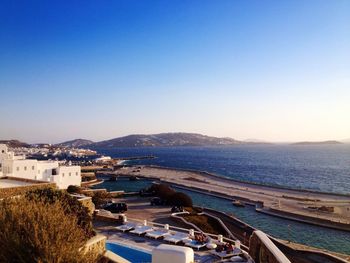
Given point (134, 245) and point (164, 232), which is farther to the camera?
point (164, 232)

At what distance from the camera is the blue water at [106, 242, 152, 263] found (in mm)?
15773

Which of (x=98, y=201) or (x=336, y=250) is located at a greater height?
(x=98, y=201)

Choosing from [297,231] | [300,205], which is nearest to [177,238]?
[297,231]

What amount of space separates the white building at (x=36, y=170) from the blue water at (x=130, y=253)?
2461 cm

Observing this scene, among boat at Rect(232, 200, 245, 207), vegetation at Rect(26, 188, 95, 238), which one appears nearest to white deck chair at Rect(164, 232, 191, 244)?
vegetation at Rect(26, 188, 95, 238)

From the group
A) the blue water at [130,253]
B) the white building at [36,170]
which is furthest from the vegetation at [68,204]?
the white building at [36,170]

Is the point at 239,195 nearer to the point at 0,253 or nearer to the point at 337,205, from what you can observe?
the point at 337,205

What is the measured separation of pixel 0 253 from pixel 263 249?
8233 millimetres

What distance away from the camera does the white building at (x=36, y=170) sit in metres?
39.2

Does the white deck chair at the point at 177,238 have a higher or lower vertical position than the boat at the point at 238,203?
higher

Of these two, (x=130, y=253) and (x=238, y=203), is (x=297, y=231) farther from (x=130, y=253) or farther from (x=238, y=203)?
(x=130, y=253)

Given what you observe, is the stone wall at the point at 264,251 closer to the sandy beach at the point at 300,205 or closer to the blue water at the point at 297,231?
the blue water at the point at 297,231

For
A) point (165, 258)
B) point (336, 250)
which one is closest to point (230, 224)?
point (336, 250)

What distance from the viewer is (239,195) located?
51250 millimetres
